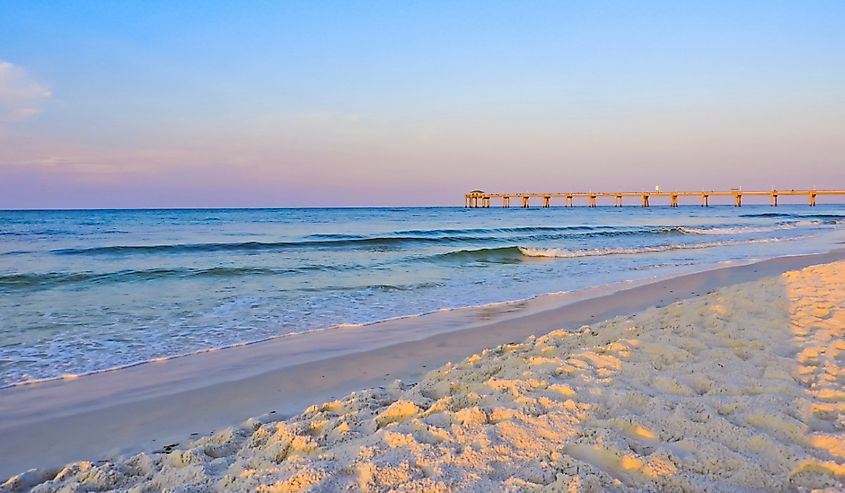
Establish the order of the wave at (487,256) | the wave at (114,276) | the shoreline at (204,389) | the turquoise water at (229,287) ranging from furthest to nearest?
the wave at (487,256) < the wave at (114,276) < the turquoise water at (229,287) < the shoreline at (204,389)

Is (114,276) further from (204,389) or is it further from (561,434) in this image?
(561,434)

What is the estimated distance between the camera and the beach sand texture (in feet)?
8.13

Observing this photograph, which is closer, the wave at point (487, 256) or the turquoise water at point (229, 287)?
the turquoise water at point (229, 287)

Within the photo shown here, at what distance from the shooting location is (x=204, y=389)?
4887mm

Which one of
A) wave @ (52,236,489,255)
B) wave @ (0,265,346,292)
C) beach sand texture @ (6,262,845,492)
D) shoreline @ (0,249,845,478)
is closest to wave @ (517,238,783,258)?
wave @ (52,236,489,255)

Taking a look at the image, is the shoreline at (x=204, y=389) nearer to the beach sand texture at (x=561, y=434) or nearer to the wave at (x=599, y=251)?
the beach sand texture at (x=561, y=434)

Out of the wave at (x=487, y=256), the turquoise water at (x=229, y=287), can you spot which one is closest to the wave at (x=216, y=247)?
the turquoise water at (x=229, y=287)

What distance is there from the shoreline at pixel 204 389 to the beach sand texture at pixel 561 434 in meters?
0.50

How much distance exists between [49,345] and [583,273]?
1125cm

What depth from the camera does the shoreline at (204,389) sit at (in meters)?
3.83

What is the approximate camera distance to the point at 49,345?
21.3ft

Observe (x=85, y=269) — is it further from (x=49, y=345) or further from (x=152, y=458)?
(x=152, y=458)

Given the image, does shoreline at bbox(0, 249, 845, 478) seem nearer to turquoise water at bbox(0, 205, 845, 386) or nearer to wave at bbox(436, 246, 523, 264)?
turquoise water at bbox(0, 205, 845, 386)

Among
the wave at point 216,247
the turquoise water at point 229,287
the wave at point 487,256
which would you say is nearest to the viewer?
the turquoise water at point 229,287
